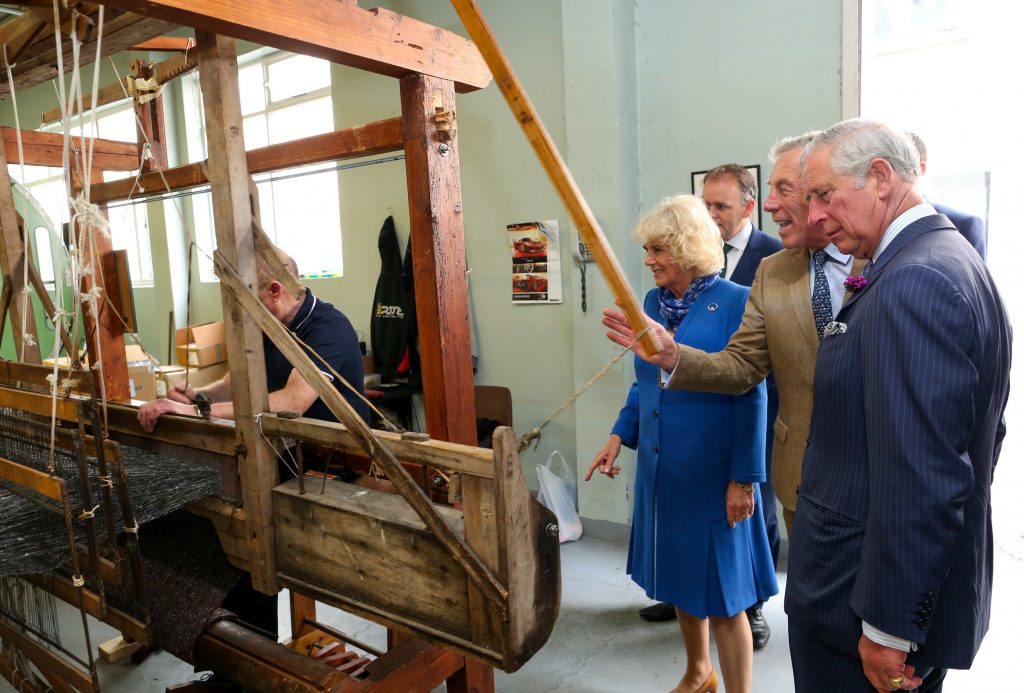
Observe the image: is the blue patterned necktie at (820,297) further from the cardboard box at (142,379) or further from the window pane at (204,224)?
the window pane at (204,224)

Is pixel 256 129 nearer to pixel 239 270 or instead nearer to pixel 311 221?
pixel 311 221

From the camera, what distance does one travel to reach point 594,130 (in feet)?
11.2


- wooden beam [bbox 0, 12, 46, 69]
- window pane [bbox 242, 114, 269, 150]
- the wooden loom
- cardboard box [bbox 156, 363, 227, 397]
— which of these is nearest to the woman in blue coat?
the wooden loom

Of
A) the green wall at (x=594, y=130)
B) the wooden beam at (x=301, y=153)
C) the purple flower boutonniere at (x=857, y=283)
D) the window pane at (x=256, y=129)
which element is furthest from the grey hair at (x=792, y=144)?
the window pane at (x=256, y=129)

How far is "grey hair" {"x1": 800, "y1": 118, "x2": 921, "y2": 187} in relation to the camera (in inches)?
46.8

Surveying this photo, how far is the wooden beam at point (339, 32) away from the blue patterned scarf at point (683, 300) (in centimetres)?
82

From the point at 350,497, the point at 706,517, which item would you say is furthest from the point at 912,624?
the point at 350,497

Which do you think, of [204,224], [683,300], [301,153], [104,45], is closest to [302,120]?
[204,224]

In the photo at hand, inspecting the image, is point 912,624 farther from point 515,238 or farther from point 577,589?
point 515,238

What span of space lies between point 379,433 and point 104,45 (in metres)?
1.17

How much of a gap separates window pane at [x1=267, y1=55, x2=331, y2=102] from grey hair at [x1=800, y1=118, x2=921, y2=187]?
4717mm

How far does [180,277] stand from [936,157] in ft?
20.2

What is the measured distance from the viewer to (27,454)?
1.87 metres

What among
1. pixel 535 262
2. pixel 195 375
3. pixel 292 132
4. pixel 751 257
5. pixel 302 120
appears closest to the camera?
pixel 751 257
